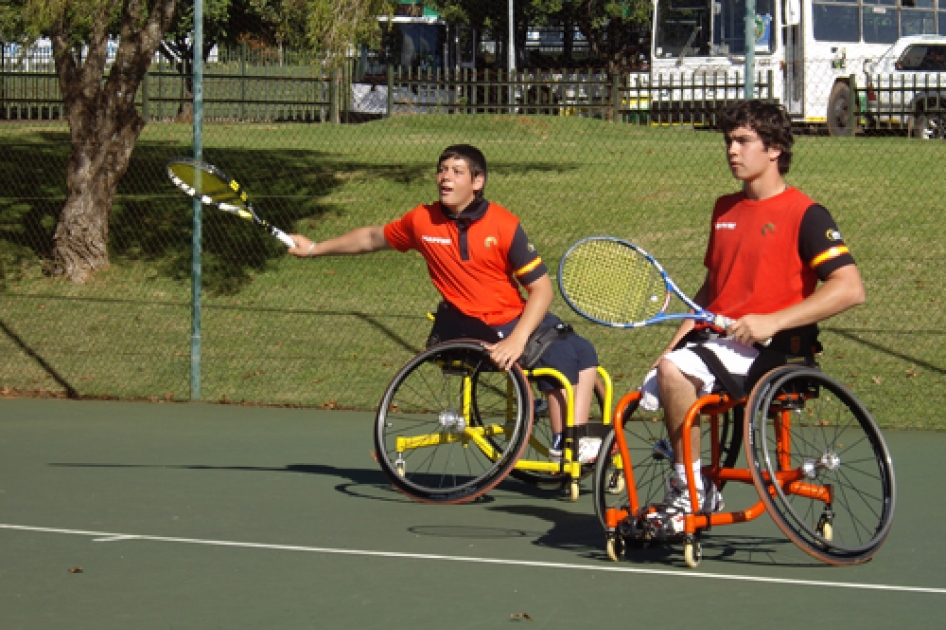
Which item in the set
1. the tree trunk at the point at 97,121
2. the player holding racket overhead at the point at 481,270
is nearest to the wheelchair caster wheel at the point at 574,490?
the player holding racket overhead at the point at 481,270

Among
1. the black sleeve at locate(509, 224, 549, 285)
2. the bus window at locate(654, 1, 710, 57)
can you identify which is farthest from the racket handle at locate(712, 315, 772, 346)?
the bus window at locate(654, 1, 710, 57)

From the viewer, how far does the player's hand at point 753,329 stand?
17.2 ft

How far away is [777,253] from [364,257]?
33.5 ft

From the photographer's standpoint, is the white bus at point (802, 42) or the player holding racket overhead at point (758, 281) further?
the white bus at point (802, 42)

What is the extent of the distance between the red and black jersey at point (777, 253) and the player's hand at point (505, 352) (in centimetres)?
118

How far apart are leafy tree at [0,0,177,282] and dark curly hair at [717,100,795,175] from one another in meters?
8.93

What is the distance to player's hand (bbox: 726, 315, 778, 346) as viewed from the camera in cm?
525

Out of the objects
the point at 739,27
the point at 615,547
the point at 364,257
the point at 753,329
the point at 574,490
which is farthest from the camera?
the point at 739,27

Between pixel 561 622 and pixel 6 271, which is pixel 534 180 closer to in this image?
pixel 6 271

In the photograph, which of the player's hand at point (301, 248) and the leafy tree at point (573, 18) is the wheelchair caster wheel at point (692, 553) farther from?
the leafy tree at point (573, 18)

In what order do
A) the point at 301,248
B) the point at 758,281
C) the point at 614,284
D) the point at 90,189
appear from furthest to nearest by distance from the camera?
the point at 90,189
the point at 301,248
the point at 614,284
the point at 758,281

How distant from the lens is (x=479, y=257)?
265 inches

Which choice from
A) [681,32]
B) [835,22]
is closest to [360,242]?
[835,22]

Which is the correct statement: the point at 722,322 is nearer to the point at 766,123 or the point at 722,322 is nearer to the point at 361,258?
the point at 766,123
